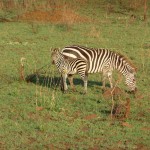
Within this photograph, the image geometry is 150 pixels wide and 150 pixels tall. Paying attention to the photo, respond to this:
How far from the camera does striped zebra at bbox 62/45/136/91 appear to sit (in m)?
10.5

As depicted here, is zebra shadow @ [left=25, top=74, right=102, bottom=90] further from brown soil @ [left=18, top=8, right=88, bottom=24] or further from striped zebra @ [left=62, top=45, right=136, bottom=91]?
brown soil @ [left=18, top=8, right=88, bottom=24]

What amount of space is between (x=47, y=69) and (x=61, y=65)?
2.48m

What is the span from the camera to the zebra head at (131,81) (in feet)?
34.5

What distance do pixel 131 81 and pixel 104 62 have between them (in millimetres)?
833

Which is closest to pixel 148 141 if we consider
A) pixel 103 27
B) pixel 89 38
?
pixel 89 38

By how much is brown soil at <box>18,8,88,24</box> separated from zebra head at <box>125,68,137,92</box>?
1304cm

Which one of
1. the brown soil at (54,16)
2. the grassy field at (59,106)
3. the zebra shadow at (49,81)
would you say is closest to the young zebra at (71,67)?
the grassy field at (59,106)

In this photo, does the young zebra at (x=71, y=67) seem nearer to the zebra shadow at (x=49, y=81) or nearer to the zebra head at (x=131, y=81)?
the zebra shadow at (x=49, y=81)

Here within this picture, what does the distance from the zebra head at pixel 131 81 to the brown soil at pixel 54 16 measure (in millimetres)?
13038

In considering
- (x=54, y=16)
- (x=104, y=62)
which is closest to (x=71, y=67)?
(x=104, y=62)

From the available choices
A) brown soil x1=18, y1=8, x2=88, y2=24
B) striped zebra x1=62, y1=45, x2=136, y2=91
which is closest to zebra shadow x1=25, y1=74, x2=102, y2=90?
striped zebra x1=62, y1=45, x2=136, y2=91

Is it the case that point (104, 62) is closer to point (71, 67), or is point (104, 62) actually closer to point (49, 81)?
point (71, 67)

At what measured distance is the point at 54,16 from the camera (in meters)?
24.5

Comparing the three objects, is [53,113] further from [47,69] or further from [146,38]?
[146,38]
